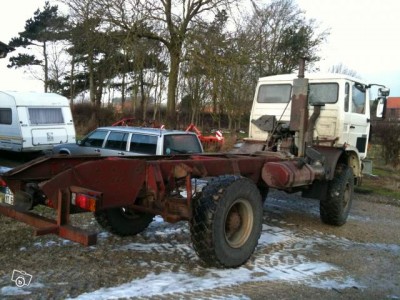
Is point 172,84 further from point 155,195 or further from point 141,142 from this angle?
point 155,195

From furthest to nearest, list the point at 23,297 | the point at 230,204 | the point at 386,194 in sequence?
the point at 386,194
the point at 230,204
the point at 23,297

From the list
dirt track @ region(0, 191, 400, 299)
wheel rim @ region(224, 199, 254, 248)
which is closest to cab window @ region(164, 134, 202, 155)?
dirt track @ region(0, 191, 400, 299)

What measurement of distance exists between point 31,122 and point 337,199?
11511mm

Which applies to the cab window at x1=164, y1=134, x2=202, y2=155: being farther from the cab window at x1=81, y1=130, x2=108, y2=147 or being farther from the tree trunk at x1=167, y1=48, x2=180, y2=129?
the tree trunk at x1=167, y1=48, x2=180, y2=129

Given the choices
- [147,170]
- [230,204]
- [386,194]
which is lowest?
[386,194]

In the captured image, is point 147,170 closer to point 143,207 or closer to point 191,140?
point 143,207

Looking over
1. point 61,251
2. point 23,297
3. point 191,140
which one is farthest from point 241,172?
point 191,140

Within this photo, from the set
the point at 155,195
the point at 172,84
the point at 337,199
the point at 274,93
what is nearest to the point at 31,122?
the point at 172,84

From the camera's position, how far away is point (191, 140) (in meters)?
10.9

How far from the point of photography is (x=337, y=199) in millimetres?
7406

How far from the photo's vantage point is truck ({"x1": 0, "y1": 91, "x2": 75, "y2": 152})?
1536 centimetres

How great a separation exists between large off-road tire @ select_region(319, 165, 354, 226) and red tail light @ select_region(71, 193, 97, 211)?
450cm

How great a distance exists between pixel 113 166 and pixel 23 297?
4.48 ft

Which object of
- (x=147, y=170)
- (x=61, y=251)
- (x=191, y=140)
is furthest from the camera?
(x=191, y=140)
